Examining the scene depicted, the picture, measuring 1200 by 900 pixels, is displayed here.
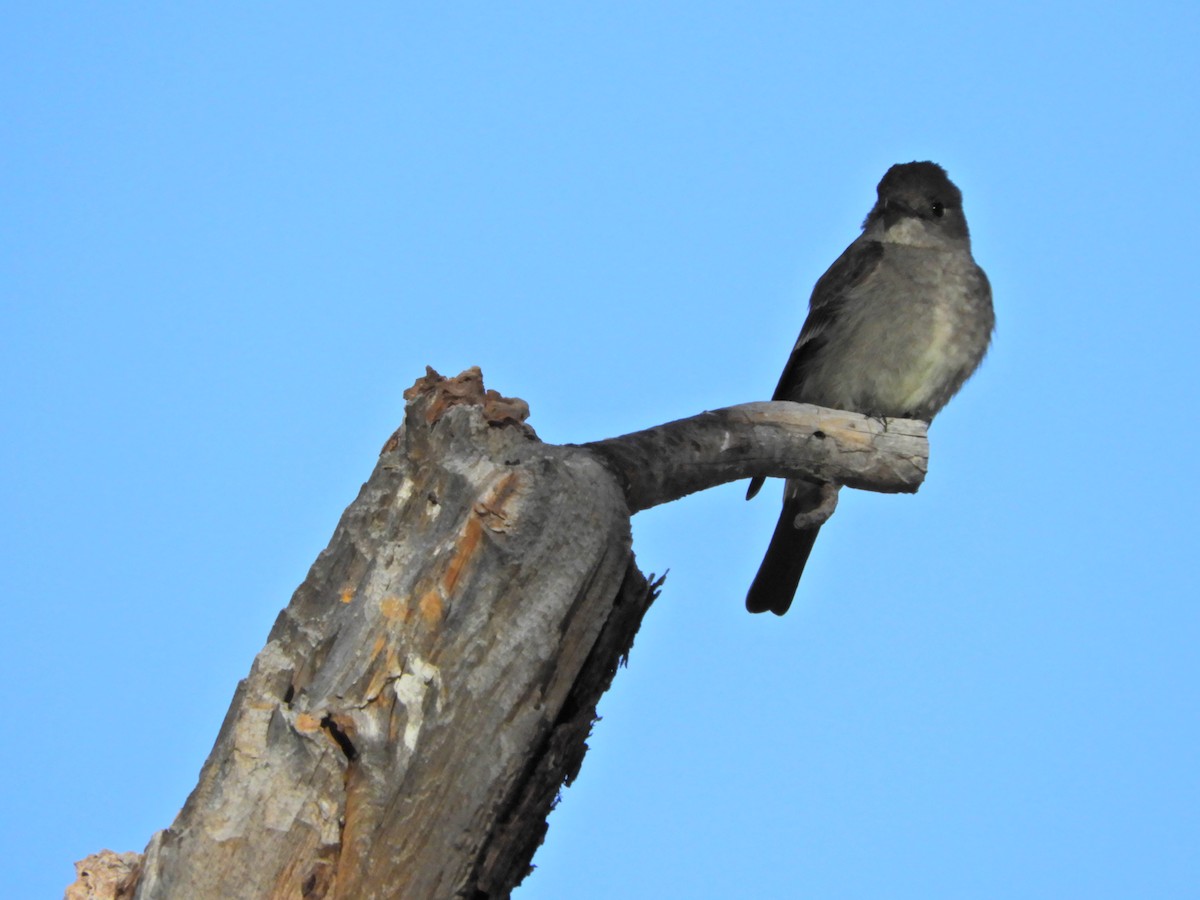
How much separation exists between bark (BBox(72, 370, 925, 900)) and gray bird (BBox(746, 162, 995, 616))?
260 cm

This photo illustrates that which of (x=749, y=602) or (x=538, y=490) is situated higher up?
(x=749, y=602)

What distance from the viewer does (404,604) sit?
12.3 feet

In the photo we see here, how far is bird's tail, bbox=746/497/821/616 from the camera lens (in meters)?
6.65

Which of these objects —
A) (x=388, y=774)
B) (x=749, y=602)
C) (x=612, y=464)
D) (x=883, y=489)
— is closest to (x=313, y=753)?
(x=388, y=774)

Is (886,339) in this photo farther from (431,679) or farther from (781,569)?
(431,679)

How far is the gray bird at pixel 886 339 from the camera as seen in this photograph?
21.7 ft

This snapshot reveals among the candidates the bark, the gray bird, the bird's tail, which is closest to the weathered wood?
the bark

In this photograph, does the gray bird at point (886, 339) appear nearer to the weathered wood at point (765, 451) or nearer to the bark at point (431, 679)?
the weathered wood at point (765, 451)

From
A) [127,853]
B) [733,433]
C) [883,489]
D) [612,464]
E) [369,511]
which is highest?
[883,489]

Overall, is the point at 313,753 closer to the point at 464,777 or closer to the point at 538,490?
the point at 464,777

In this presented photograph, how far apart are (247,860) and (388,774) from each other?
16.2 inches

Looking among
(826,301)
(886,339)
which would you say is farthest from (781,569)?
(826,301)

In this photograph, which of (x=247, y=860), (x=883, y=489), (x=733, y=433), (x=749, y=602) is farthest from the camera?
(x=749, y=602)

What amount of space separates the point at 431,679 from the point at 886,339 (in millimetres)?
3673
